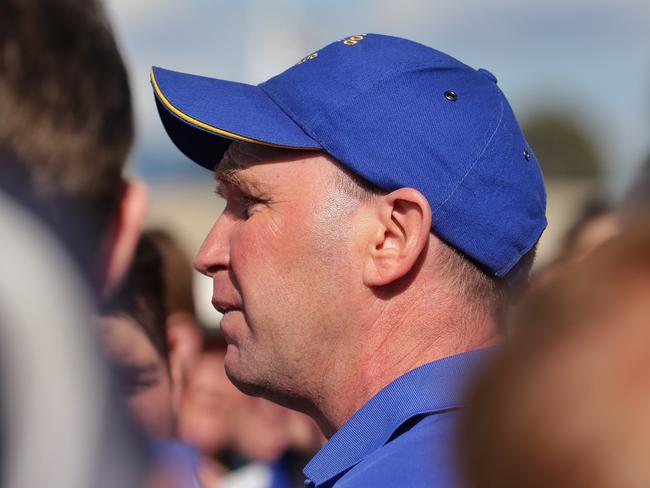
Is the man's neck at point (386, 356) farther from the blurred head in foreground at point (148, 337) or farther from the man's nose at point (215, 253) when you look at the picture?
the blurred head in foreground at point (148, 337)

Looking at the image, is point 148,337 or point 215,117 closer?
point 215,117

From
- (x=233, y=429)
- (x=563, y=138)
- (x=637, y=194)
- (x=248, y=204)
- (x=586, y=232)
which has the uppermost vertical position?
(x=248, y=204)

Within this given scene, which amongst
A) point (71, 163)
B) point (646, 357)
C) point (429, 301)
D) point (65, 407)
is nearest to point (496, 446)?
point (646, 357)

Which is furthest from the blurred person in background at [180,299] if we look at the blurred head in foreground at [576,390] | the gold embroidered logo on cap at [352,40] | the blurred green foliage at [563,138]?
the blurred green foliage at [563,138]

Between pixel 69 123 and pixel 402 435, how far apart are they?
41.3 inches

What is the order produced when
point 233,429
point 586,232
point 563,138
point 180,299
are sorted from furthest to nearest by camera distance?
point 563,138 < point 233,429 < point 586,232 < point 180,299

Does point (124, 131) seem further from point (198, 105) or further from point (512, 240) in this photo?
point (512, 240)

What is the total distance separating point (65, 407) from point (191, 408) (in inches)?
202

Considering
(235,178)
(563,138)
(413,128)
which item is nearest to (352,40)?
(413,128)

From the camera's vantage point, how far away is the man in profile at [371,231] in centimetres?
235

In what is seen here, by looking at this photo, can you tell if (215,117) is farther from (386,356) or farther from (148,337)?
(148,337)

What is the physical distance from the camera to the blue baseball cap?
2.35 meters

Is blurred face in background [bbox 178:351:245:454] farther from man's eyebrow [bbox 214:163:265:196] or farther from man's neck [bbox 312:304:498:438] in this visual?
man's neck [bbox 312:304:498:438]

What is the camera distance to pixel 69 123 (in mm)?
1419
